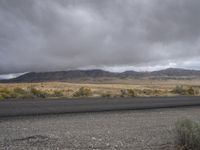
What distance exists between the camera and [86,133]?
1244 centimetres

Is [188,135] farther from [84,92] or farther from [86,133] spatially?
[84,92]

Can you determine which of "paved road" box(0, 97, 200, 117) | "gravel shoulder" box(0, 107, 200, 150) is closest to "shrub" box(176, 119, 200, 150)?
"gravel shoulder" box(0, 107, 200, 150)

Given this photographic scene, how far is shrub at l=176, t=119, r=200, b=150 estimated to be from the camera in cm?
890

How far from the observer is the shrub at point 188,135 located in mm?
8898

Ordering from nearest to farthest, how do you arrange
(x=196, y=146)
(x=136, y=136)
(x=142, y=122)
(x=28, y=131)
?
1. (x=196, y=146)
2. (x=136, y=136)
3. (x=28, y=131)
4. (x=142, y=122)

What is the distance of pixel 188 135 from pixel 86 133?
4.68m

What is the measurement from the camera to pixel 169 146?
32.7ft

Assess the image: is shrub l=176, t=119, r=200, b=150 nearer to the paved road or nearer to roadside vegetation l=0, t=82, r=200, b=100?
the paved road

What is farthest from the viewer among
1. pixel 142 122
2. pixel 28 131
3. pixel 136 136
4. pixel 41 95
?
pixel 41 95

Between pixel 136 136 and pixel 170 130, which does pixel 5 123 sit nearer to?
pixel 136 136

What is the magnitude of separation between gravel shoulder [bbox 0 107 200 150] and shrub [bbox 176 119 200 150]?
595 mm

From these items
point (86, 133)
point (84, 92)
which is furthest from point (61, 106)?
point (84, 92)

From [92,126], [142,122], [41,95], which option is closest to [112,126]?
[92,126]

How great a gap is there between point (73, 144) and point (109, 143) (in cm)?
125
